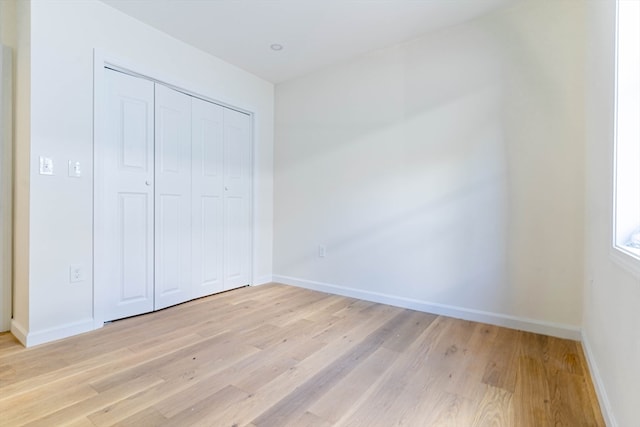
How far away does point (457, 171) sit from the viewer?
8.21ft

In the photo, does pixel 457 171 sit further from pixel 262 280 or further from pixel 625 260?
pixel 262 280

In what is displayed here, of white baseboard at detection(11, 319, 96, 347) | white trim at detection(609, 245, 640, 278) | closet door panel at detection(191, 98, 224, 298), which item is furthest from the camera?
closet door panel at detection(191, 98, 224, 298)

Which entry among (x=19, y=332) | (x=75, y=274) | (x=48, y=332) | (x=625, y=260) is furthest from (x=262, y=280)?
(x=625, y=260)

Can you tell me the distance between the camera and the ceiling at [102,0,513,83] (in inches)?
88.3

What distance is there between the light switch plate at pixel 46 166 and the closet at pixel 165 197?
26 centimetres

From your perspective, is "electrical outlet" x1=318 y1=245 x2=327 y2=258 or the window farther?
"electrical outlet" x1=318 y1=245 x2=327 y2=258

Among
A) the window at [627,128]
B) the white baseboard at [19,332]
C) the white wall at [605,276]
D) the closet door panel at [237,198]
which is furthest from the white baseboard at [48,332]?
the window at [627,128]

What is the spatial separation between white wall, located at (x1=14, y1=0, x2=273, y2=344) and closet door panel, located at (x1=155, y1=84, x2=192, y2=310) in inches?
16.5

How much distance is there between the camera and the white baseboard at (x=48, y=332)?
1.92 m

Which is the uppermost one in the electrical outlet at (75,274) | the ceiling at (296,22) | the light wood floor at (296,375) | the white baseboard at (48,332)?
the ceiling at (296,22)

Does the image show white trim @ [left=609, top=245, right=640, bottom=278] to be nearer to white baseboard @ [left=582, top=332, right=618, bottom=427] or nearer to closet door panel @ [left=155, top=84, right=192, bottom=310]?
white baseboard @ [left=582, top=332, right=618, bottom=427]

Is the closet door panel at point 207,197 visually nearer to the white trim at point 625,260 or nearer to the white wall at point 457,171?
the white wall at point 457,171

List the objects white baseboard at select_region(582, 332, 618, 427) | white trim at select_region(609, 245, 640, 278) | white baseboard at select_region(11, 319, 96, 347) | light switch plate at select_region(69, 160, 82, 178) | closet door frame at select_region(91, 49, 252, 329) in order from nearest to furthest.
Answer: white trim at select_region(609, 245, 640, 278)
white baseboard at select_region(582, 332, 618, 427)
white baseboard at select_region(11, 319, 96, 347)
light switch plate at select_region(69, 160, 82, 178)
closet door frame at select_region(91, 49, 252, 329)

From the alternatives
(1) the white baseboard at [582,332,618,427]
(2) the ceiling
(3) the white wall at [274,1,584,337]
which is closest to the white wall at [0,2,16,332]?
(2) the ceiling
